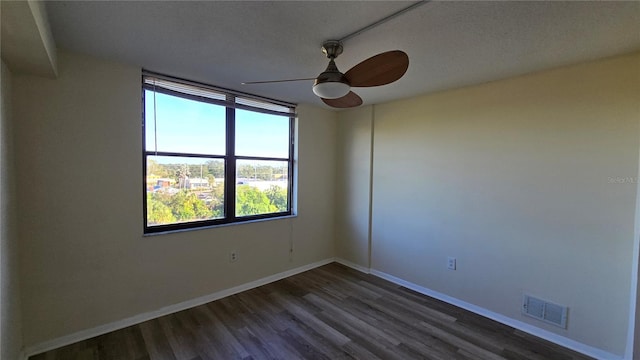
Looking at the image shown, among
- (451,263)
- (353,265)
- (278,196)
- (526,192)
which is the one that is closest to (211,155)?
(278,196)

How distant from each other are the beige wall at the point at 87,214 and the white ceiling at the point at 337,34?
330 millimetres

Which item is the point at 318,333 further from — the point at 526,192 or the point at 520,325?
the point at 526,192

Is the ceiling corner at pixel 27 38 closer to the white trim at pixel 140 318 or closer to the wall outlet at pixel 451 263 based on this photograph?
the white trim at pixel 140 318

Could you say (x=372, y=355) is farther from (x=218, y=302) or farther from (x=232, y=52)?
(x=232, y=52)

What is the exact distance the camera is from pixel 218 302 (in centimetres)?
295

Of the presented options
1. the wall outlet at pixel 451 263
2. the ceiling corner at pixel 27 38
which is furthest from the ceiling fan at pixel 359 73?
the wall outlet at pixel 451 263

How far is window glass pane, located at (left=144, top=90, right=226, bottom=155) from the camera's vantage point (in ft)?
8.52

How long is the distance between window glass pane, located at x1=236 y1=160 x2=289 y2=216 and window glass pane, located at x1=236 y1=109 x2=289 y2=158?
133 millimetres

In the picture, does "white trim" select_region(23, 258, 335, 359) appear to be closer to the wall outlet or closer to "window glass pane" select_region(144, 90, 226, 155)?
"window glass pane" select_region(144, 90, 226, 155)

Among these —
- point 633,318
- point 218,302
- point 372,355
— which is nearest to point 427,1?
point 372,355

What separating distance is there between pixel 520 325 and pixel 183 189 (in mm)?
3517

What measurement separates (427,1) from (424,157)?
202 centimetres

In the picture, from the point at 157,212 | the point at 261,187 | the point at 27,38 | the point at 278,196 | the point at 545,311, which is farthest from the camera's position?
the point at 278,196

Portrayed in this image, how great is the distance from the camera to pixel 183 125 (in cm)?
279
